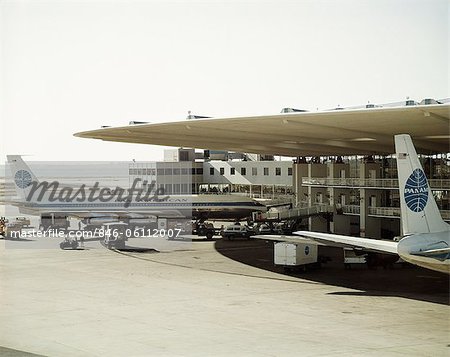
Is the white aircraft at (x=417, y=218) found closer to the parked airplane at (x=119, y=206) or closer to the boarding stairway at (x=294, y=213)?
the boarding stairway at (x=294, y=213)

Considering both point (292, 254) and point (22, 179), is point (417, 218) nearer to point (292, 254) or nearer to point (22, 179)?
point (292, 254)

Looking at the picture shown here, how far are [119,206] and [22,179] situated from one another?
38.1 feet

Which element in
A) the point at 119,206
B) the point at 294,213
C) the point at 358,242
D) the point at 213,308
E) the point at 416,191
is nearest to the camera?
the point at 416,191

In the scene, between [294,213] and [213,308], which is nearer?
[213,308]

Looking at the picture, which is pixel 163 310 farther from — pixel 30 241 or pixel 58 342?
pixel 30 241

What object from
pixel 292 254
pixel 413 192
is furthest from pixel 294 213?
pixel 413 192

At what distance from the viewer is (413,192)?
29156mm

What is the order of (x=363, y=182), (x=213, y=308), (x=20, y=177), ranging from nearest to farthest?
(x=213, y=308) < (x=363, y=182) < (x=20, y=177)

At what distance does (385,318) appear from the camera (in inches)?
1086

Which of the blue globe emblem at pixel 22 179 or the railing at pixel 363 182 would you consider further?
the blue globe emblem at pixel 22 179

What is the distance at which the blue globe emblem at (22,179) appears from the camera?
228 feet

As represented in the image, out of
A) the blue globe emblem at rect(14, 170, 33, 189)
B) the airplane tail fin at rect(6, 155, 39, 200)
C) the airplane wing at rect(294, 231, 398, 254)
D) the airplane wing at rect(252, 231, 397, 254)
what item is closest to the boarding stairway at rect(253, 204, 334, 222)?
the airplane tail fin at rect(6, 155, 39, 200)

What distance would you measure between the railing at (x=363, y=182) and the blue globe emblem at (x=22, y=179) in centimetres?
2963

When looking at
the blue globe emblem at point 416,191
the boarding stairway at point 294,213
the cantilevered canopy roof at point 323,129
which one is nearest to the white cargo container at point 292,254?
the cantilevered canopy roof at point 323,129
